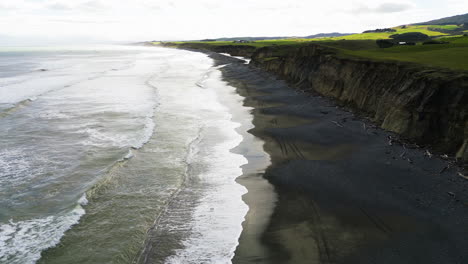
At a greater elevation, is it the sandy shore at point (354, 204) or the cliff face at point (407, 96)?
the cliff face at point (407, 96)

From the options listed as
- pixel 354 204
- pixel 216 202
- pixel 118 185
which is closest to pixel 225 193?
pixel 216 202

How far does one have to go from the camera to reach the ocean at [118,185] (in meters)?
9.59

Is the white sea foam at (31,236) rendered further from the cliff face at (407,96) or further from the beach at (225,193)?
the cliff face at (407,96)

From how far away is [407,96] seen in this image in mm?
18266

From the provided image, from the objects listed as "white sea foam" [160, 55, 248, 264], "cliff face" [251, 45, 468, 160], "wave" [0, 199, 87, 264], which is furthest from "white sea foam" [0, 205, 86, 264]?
"cliff face" [251, 45, 468, 160]

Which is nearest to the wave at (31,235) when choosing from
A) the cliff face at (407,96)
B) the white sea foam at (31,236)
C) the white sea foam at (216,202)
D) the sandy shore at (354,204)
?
the white sea foam at (31,236)

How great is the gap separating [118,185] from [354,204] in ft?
30.2

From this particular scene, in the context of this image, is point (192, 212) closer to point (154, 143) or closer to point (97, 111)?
point (154, 143)

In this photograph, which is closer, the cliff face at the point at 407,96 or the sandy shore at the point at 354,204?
the sandy shore at the point at 354,204

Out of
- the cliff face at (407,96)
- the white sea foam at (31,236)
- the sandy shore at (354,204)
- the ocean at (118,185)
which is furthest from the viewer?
the cliff face at (407,96)

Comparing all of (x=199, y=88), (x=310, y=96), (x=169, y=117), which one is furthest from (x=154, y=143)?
(x=199, y=88)

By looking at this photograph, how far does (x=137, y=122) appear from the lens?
23359mm

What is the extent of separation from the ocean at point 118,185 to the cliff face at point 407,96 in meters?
9.10

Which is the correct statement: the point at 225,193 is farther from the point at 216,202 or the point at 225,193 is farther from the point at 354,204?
the point at 354,204
